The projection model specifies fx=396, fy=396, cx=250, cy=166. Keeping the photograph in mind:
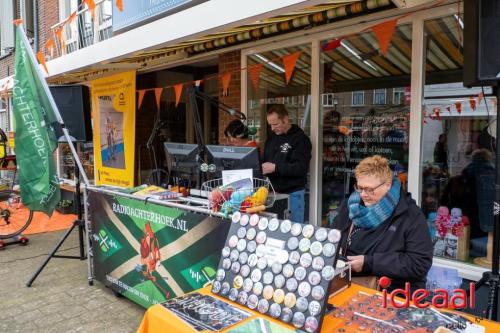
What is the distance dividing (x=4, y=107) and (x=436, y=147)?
578 inches

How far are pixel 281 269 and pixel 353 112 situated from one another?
369 cm

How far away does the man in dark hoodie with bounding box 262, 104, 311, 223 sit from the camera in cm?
382

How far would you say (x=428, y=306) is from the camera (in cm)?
163

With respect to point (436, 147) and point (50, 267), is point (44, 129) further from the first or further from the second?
point (436, 147)

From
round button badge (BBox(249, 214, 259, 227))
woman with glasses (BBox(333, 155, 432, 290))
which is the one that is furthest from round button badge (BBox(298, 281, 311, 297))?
woman with glasses (BBox(333, 155, 432, 290))

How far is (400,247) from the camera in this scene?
2.15m

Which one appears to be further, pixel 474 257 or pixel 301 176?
pixel 301 176

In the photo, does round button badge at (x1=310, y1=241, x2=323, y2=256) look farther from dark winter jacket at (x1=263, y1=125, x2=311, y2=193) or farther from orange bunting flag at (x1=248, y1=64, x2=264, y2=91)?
orange bunting flag at (x1=248, y1=64, x2=264, y2=91)

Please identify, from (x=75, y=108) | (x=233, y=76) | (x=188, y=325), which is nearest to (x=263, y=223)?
(x=188, y=325)

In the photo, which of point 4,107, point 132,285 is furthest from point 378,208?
point 4,107

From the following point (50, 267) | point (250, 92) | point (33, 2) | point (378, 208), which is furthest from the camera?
point (33, 2)

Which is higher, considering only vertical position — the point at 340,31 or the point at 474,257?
the point at 340,31

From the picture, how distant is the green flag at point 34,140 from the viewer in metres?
3.95

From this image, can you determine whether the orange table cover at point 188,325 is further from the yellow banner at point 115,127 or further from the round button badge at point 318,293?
the yellow banner at point 115,127
